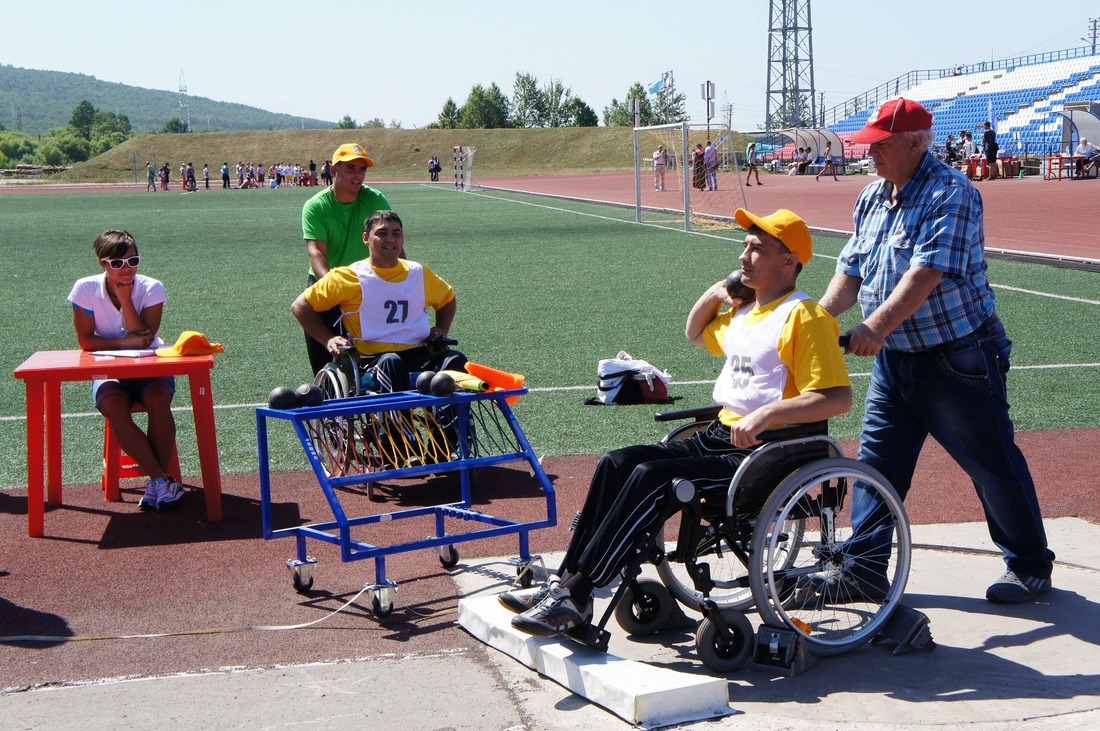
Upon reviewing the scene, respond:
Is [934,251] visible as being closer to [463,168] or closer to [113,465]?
[113,465]

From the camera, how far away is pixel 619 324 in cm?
1283

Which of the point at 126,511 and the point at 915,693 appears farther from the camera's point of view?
the point at 126,511

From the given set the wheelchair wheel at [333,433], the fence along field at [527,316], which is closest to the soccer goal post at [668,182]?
the fence along field at [527,316]

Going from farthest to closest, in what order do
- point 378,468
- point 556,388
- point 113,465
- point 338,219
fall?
point 556,388 < point 338,219 < point 113,465 < point 378,468

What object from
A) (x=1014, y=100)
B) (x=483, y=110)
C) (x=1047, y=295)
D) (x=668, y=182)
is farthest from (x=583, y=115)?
(x=1047, y=295)

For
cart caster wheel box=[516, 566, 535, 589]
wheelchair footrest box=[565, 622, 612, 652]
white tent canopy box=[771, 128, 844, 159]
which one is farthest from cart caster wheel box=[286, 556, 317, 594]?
white tent canopy box=[771, 128, 844, 159]

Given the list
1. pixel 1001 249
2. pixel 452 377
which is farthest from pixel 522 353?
pixel 1001 249

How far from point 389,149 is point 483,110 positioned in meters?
40.9

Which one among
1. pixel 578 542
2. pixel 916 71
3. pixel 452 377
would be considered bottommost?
pixel 578 542

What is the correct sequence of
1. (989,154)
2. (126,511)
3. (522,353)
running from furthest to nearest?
(989,154)
(522,353)
(126,511)

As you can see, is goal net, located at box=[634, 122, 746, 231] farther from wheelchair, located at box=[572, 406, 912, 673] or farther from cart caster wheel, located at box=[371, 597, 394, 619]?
cart caster wheel, located at box=[371, 597, 394, 619]

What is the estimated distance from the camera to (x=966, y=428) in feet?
14.8

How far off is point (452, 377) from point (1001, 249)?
52.0 feet

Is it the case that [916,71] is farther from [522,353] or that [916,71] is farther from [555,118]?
[522,353]
